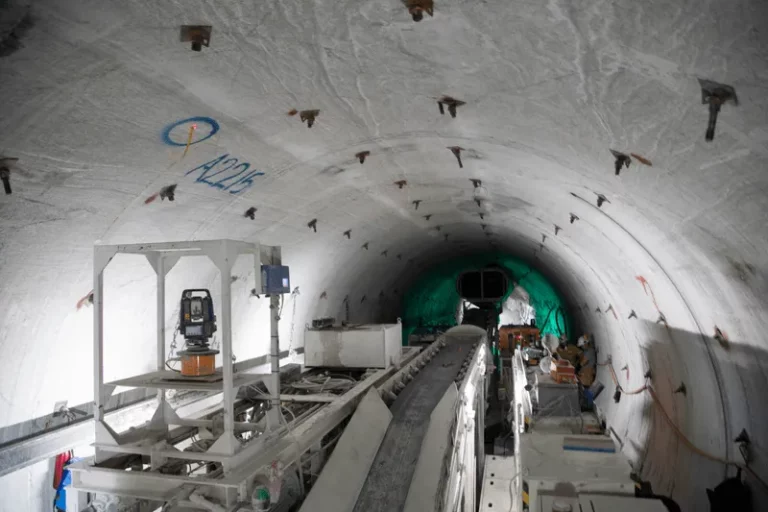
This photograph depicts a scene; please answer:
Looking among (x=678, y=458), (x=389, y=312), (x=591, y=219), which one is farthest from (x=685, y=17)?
(x=389, y=312)

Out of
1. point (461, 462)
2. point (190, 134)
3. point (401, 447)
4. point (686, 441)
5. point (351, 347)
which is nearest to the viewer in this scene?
point (190, 134)

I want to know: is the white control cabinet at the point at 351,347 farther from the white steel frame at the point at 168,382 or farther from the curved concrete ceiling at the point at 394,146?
the white steel frame at the point at 168,382

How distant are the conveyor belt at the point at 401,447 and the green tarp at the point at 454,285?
10.4m

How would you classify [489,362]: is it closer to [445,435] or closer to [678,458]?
[678,458]

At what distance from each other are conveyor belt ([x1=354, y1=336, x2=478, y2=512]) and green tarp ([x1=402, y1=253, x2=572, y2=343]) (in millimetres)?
10413

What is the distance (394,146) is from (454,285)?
16.7 metres

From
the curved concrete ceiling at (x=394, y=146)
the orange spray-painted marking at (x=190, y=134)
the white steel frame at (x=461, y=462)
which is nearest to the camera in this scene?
the curved concrete ceiling at (x=394, y=146)

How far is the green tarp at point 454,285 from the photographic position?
57.4 ft

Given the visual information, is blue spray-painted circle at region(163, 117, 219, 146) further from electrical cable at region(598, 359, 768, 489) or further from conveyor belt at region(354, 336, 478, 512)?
electrical cable at region(598, 359, 768, 489)

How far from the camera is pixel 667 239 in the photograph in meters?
4.73

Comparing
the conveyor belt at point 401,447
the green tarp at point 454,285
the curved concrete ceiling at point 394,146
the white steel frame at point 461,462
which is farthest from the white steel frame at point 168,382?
the green tarp at point 454,285

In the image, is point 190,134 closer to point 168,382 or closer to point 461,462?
point 168,382

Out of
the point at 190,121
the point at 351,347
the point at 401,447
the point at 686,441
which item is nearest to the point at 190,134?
the point at 190,121

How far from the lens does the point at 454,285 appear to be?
21.7m
